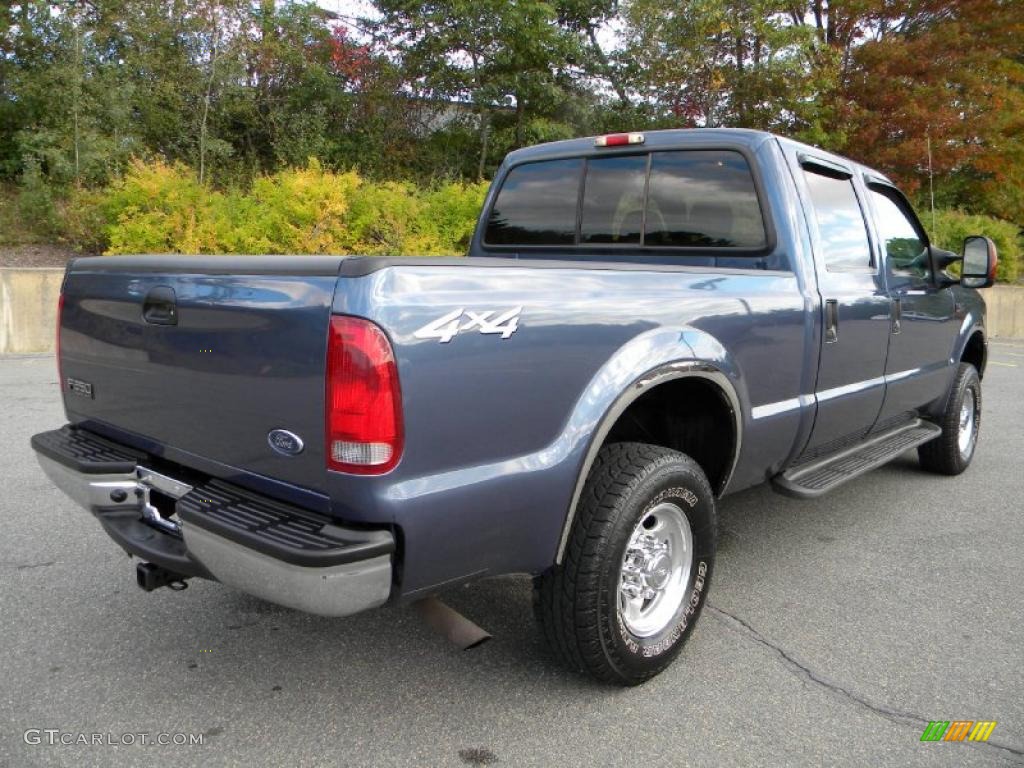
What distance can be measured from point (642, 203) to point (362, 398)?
87.0 inches

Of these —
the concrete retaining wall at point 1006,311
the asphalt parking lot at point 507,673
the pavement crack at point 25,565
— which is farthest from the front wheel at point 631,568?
the concrete retaining wall at point 1006,311

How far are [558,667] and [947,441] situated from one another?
145 inches

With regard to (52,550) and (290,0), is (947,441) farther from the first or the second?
(290,0)

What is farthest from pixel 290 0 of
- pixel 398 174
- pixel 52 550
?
pixel 52 550

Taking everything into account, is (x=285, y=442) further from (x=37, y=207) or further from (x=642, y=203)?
(x=37, y=207)

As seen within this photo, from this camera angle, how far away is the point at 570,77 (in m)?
17.6

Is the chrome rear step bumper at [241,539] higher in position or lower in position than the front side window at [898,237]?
lower

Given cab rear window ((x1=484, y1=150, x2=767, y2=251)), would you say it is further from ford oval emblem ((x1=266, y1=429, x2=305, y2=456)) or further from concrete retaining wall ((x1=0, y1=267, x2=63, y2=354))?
concrete retaining wall ((x1=0, y1=267, x2=63, y2=354))

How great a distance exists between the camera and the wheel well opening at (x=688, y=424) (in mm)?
3061

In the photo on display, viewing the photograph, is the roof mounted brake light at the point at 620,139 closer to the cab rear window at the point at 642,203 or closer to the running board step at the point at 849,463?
the cab rear window at the point at 642,203

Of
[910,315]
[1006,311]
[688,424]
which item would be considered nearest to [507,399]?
[688,424]

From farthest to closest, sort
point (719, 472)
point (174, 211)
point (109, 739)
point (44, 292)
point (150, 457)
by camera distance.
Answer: point (174, 211) → point (44, 292) → point (719, 472) → point (150, 457) → point (109, 739)

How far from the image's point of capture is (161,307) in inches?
95.5

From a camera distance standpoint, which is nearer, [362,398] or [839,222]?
[362,398]
